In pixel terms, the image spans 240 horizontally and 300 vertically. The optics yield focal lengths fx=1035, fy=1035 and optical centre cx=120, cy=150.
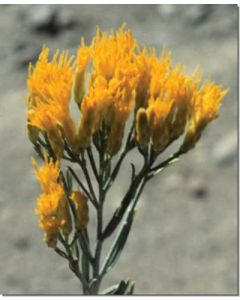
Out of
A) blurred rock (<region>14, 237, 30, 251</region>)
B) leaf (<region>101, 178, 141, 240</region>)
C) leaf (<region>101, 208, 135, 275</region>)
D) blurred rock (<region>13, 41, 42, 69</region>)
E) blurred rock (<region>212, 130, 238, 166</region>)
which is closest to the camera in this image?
leaf (<region>101, 178, 141, 240</region>)

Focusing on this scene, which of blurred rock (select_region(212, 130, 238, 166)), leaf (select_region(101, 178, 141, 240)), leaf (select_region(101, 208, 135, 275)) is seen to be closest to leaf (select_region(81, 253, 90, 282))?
leaf (select_region(101, 208, 135, 275))

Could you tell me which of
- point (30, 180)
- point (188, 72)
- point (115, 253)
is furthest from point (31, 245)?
point (115, 253)

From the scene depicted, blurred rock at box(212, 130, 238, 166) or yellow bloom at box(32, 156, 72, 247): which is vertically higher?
blurred rock at box(212, 130, 238, 166)

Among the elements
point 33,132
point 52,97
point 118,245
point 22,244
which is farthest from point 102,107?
point 22,244

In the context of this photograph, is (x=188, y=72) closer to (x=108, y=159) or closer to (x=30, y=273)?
(x=30, y=273)

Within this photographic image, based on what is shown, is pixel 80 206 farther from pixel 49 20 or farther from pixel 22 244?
pixel 49 20

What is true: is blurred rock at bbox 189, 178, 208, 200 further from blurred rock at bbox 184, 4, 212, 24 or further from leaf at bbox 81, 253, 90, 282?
leaf at bbox 81, 253, 90, 282
